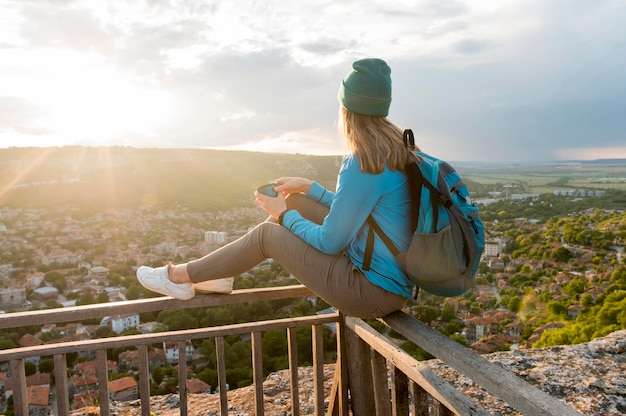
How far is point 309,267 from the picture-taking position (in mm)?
1702

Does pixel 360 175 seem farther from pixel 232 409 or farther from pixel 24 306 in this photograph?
pixel 24 306

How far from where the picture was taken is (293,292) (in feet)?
6.72

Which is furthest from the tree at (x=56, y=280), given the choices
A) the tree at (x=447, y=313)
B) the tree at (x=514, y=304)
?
the tree at (x=514, y=304)

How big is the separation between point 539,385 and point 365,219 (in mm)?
2322

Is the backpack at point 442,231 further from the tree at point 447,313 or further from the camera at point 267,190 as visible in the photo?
the tree at point 447,313

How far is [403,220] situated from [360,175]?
0.22 meters

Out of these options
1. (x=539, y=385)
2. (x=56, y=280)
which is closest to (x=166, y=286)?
(x=539, y=385)

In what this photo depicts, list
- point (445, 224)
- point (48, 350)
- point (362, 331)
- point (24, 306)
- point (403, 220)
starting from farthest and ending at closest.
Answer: point (24, 306), point (362, 331), point (48, 350), point (403, 220), point (445, 224)

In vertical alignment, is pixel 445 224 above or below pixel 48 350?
above

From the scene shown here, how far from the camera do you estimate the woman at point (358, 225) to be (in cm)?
154

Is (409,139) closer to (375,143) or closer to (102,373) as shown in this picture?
(375,143)

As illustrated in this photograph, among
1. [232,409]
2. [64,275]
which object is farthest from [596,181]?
[232,409]

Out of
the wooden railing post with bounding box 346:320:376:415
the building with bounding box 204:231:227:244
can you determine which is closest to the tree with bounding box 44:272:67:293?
the building with bounding box 204:231:227:244

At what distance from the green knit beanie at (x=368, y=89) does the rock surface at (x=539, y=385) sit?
2.09 metres
